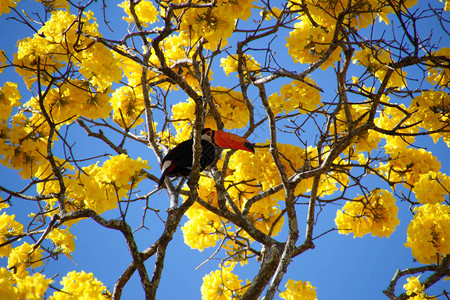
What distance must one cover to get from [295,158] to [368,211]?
95 cm

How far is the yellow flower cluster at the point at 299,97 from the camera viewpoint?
3.91 m

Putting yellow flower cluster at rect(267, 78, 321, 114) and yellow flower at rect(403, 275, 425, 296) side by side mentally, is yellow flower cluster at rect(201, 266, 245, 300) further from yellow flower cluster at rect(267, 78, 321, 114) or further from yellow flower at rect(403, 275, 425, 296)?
yellow flower cluster at rect(267, 78, 321, 114)

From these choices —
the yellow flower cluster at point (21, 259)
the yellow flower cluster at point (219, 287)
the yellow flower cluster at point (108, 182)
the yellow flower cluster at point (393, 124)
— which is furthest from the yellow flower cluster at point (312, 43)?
the yellow flower cluster at point (21, 259)

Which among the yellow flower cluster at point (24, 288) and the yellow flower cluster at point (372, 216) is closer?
the yellow flower cluster at point (24, 288)

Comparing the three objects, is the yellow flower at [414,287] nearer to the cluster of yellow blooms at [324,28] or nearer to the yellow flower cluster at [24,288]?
the cluster of yellow blooms at [324,28]

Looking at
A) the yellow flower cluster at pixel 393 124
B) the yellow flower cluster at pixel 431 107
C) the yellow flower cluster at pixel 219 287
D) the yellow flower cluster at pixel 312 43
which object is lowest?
the yellow flower cluster at pixel 219 287

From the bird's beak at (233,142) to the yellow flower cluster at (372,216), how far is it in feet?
4.03

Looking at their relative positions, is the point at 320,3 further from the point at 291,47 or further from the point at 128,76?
the point at 128,76

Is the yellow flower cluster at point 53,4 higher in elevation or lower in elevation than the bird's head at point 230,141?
higher

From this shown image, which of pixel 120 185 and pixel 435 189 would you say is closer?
pixel 120 185

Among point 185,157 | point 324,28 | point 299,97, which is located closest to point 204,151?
point 185,157

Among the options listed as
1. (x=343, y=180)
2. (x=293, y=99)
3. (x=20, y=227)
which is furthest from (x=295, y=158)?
(x=20, y=227)

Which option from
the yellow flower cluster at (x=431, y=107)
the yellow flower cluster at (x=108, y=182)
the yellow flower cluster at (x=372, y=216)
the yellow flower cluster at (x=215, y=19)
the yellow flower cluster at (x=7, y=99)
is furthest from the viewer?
the yellow flower cluster at (x=372, y=216)

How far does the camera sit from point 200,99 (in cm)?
297
